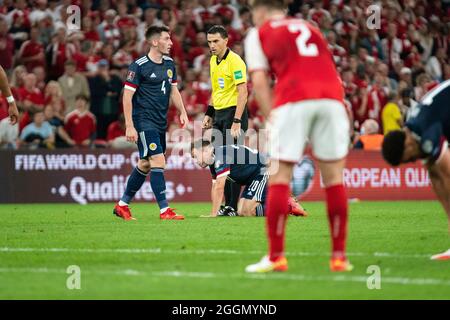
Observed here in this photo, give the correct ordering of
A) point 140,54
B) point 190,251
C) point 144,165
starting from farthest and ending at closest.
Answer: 1. point 140,54
2. point 144,165
3. point 190,251

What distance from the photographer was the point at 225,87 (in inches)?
579

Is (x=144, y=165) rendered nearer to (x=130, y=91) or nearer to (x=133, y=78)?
(x=130, y=91)

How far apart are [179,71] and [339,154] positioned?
14.9m

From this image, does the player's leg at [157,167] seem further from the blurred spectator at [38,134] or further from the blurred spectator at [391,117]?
the blurred spectator at [391,117]

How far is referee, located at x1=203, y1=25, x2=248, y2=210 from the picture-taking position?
1441cm

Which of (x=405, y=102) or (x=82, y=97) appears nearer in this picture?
(x=82, y=97)

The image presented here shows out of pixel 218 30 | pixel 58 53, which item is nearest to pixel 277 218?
pixel 218 30

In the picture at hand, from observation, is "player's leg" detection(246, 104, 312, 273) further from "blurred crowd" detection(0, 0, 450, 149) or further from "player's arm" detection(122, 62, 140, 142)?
"blurred crowd" detection(0, 0, 450, 149)

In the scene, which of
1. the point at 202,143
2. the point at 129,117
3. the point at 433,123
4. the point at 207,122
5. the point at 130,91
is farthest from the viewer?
the point at 207,122

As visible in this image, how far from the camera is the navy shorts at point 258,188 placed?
14375 mm

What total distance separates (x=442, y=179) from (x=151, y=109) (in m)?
5.80

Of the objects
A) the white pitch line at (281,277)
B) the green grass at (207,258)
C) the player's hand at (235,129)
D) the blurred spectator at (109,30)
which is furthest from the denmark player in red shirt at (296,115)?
the blurred spectator at (109,30)

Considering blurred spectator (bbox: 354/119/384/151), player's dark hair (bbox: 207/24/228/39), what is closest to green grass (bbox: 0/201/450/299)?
player's dark hair (bbox: 207/24/228/39)
